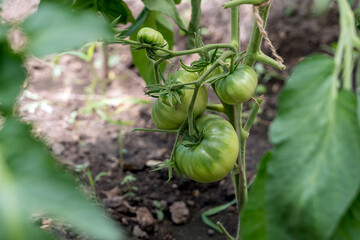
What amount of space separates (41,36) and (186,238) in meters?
0.94

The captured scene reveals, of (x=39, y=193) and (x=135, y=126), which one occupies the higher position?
(x=39, y=193)

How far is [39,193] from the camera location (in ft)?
1.17

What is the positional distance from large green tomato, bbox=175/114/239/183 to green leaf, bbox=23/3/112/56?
1.35ft

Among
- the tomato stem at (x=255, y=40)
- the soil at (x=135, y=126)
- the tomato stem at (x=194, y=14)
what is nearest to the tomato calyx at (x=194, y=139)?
the tomato stem at (x=255, y=40)

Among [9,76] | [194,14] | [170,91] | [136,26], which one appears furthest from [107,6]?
[9,76]

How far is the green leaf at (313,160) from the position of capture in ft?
1.51

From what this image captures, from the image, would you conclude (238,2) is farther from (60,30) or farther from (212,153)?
(60,30)

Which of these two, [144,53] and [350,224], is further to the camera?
[144,53]

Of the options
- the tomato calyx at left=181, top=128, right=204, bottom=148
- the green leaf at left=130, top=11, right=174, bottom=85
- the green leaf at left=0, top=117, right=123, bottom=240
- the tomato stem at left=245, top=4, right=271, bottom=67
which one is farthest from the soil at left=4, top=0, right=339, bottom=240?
the green leaf at left=0, top=117, right=123, bottom=240

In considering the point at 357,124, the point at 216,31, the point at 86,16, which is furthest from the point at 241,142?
the point at 216,31

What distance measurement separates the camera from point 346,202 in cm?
46

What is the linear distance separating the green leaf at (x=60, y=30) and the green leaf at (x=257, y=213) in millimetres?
311

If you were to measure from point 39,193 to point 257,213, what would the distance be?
1.11 ft

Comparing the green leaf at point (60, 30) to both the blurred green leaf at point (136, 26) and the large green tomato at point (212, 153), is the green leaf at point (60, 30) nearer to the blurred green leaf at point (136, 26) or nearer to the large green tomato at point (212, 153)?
the large green tomato at point (212, 153)
